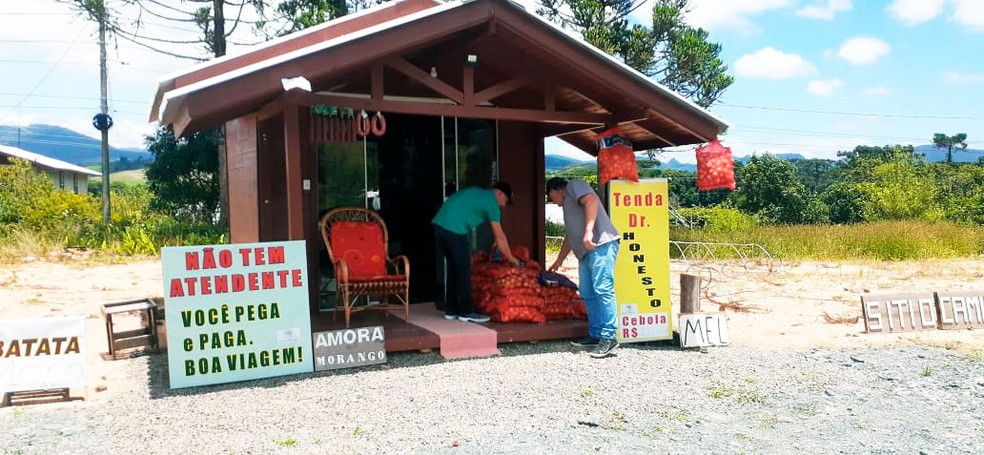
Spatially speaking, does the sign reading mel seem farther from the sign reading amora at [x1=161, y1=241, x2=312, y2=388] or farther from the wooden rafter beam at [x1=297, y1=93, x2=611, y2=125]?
the sign reading amora at [x1=161, y1=241, x2=312, y2=388]

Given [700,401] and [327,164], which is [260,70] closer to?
[327,164]

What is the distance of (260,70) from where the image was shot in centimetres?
532

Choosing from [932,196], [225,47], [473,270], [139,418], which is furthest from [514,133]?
[932,196]

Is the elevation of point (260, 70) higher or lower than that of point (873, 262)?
higher

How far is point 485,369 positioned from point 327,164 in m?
3.00

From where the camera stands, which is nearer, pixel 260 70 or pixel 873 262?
pixel 260 70

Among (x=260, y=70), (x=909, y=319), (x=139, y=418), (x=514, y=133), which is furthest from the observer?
(x=514, y=133)

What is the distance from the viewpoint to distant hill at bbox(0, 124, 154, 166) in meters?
123

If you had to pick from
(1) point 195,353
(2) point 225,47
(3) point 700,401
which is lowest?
(3) point 700,401

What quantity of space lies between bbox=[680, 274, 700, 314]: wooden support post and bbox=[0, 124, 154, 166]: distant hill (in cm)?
12460

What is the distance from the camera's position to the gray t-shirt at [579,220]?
617 cm

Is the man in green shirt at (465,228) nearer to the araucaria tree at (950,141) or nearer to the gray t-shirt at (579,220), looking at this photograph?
the gray t-shirt at (579,220)

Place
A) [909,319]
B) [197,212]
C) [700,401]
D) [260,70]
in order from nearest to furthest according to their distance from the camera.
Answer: [700,401] < [260,70] < [909,319] < [197,212]

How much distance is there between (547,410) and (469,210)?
2528 mm
